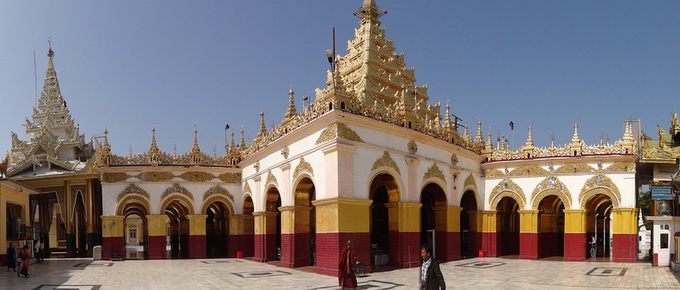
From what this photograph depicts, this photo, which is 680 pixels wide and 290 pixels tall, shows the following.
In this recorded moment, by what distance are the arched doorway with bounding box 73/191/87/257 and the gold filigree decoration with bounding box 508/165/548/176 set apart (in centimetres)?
2556

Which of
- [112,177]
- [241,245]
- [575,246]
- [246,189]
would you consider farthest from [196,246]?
[575,246]

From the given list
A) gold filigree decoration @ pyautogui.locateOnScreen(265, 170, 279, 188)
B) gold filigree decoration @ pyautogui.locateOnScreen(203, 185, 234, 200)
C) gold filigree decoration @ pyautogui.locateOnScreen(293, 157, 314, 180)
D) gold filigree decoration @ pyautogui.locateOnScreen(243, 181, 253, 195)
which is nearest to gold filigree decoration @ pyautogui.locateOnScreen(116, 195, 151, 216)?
gold filigree decoration @ pyautogui.locateOnScreen(203, 185, 234, 200)

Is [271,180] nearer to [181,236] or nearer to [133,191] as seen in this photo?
[133,191]

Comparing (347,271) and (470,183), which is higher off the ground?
(470,183)

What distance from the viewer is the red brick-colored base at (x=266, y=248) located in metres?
22.6

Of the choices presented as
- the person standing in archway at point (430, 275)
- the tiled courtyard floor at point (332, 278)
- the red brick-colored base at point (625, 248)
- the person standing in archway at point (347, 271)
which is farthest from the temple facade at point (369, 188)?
the person standing in archway at point (430, 275)

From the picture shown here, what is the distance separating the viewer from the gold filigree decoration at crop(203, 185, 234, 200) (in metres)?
25.9

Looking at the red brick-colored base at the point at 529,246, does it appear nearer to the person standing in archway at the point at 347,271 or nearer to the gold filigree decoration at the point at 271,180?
the gold filigree decoration at the point at 271,180

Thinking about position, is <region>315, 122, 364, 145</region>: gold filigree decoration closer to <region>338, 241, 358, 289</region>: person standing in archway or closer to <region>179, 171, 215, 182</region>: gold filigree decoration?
<region>338, 241, 358, 289</region>: person standing in archway

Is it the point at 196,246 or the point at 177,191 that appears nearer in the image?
the point at 177,191

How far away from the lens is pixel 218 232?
29016mm

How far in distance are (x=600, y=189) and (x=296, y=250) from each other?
43.7ft

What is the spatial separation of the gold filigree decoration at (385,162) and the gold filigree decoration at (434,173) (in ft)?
6.60

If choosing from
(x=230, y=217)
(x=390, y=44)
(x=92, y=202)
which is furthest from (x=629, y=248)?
(x=92, y=202)
